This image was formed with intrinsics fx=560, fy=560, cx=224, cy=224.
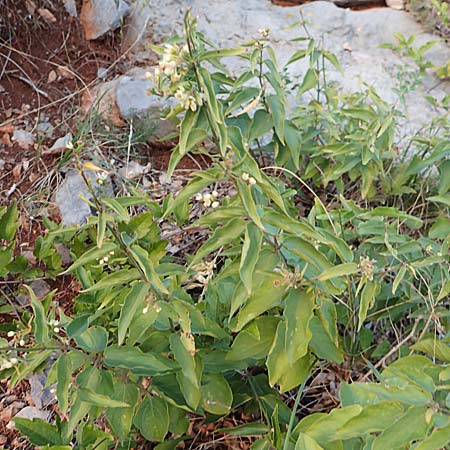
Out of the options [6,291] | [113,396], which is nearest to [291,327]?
[113,396]

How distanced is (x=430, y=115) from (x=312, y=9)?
1.05m

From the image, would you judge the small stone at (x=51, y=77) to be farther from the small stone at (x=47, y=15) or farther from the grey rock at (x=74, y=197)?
the grey rock at (x=74, y=197)

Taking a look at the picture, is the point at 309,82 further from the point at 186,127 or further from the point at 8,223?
the point at 8,223

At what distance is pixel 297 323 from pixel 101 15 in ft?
8.56

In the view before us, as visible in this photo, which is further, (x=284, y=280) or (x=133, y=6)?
(x=133, y=6)

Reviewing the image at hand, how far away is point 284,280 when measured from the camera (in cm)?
137

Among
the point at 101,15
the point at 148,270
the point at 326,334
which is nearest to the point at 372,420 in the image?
the point at 326,334

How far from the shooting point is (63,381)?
130 cm

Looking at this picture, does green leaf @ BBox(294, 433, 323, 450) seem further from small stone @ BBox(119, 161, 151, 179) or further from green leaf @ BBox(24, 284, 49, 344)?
small stone @ BBox(119, 161, 151, 179)

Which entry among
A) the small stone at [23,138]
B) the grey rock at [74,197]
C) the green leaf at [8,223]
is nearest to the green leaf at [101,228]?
the green leaf at [8,223]

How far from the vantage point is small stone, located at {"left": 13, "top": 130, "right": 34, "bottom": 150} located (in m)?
2.97

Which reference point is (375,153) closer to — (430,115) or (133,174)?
(430,115)

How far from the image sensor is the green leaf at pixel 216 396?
1.56 metres

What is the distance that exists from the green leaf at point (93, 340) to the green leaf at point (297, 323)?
0.48 meters
